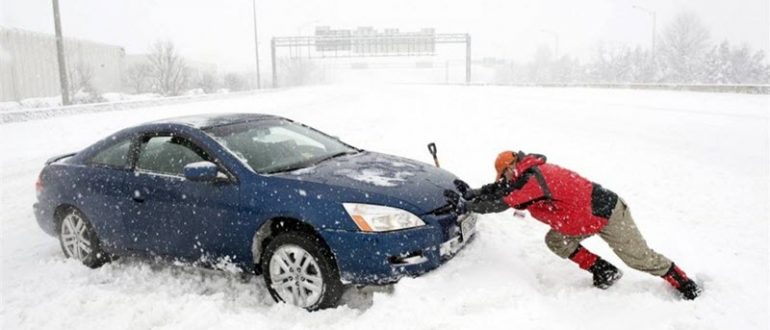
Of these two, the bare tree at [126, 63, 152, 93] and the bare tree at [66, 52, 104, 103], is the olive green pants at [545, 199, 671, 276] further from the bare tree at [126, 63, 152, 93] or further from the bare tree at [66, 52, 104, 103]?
the bare tree at [126, 63, 152, 93]

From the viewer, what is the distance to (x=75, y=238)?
5.30 metres

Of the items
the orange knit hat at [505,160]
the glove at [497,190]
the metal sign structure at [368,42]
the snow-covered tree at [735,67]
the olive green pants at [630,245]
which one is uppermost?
the metal sign structure at [368,42]

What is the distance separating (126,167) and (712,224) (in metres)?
5.91

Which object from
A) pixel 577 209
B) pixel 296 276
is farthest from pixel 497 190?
pixel 296 276

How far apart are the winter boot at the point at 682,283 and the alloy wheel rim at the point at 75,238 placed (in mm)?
4885

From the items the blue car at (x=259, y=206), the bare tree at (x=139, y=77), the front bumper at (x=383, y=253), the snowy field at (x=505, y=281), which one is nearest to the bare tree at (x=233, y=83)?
the bare tree at (x=139, y=77)

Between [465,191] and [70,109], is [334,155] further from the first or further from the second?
[70,109]

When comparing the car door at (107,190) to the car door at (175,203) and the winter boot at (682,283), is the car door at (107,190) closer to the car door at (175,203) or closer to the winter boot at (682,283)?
the car door at (175,203)

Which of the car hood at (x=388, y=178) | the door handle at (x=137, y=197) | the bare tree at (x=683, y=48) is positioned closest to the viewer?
the car hood at (x=388, y=178)

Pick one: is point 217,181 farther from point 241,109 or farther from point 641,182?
point 241,109

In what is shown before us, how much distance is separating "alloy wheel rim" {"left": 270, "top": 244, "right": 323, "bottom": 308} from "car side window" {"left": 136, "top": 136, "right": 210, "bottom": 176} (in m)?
1.06

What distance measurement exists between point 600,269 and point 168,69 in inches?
Result: 2044

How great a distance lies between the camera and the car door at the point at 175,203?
4367 mm

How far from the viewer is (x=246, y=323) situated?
3.89 m
